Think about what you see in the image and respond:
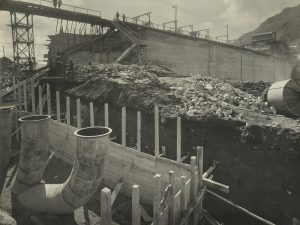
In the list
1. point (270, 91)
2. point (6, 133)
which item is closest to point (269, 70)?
point (270, 91)

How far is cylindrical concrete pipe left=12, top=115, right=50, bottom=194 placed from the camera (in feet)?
19.3

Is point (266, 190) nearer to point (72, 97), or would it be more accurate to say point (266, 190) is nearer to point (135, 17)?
point (72, 97)

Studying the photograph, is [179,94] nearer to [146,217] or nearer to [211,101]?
[211,101]

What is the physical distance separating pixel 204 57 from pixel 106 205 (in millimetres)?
22844

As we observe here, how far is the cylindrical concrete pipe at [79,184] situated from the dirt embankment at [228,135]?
10.7 feet

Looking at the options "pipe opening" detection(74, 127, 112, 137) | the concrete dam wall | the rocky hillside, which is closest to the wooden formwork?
"pipe opening" detection(74, 127, 112, 137)

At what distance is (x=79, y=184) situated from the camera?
4938mm

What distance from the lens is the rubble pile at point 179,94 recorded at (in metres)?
8.20

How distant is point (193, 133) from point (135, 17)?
18.5m

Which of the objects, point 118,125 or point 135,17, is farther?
point 135,17

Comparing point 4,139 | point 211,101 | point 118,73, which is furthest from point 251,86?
point 4,139

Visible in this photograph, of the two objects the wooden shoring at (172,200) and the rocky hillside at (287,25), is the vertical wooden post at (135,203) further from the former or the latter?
the rocky hillside at (287,25)

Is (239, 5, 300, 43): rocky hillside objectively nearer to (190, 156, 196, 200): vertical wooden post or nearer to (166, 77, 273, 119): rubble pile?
(166, 77, 273, 119): rubble pile

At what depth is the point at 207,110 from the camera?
25.9ft
